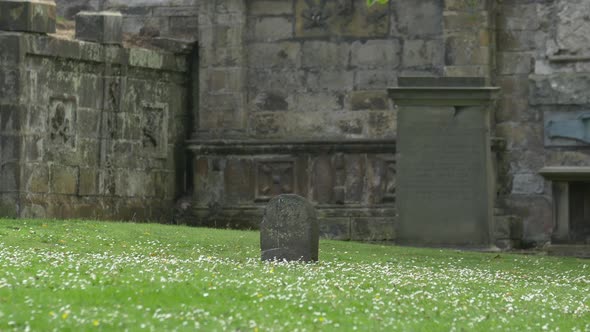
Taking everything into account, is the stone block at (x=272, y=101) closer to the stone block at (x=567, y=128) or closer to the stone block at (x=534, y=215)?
the stone block at (x=534, y=215)

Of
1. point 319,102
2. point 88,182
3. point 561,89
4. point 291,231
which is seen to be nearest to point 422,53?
point 319,102

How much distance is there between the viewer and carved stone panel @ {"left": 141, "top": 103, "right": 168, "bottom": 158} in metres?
23.4

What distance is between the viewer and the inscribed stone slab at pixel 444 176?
20469mm

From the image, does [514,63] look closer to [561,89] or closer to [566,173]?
[561,89]

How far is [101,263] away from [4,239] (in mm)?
2799

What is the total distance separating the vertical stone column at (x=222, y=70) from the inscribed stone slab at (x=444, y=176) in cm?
422

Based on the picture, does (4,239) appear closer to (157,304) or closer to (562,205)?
(157,304)

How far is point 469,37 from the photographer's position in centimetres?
2366

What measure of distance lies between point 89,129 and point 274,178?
292cm

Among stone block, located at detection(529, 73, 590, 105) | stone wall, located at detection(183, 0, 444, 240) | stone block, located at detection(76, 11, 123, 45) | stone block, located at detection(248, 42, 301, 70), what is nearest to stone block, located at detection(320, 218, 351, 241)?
stone wall, located at detection(183, 0, 444, 240)

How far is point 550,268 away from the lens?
18.3 meters

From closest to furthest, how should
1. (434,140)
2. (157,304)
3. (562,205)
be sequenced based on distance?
(157,304)
(434,140)
(562,205)

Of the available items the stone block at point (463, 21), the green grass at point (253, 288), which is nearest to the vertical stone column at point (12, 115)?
the green grass at point (253, 288)

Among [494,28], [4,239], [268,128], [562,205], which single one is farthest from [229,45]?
[4,239]
